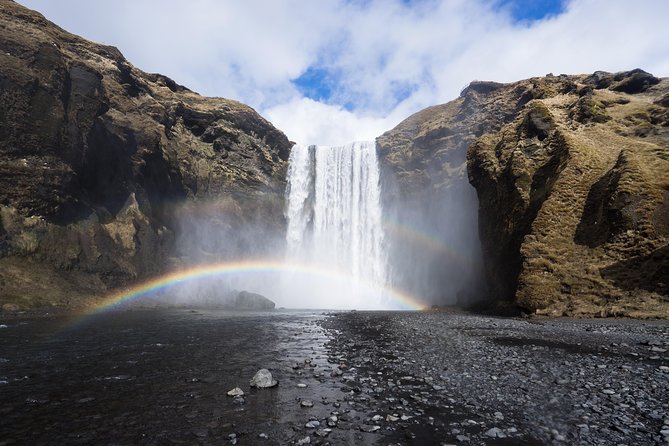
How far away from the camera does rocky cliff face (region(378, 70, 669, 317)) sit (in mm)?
21766

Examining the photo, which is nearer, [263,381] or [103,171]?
[263,381]

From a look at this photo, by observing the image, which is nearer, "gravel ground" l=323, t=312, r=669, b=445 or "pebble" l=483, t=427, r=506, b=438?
"pebble" l=483, t=427, r=506, b=438

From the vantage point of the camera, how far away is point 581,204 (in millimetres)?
25594

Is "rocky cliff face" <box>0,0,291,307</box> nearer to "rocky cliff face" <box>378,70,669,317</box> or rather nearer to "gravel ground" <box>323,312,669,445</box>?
"gravel ground" <box>323,312,669,445</box>

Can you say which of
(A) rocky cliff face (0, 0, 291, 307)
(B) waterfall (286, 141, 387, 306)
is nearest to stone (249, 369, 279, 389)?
(A) rocky cliff face (0, 0, 291, 307)

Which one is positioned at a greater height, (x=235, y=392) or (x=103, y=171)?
(x=103, y=171)

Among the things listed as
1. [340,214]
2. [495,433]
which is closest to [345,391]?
[495,433]

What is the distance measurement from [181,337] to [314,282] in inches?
1672

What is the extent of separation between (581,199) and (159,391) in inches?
1103

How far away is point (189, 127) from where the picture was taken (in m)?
60.9

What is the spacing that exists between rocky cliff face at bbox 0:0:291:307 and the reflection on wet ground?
2154 centimetres

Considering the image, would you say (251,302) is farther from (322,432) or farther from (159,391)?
(322,432)

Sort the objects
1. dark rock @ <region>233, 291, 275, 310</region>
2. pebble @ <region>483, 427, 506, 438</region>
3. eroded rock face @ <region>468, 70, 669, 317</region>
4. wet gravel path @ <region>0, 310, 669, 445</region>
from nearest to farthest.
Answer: pebble @ <region>483, 427, 506, 438</region> < wet gravel path @ <region>0, 310, 669, 445</region> < eroded rock face @ <region>468, 70, 669, 317</region> < dark rock @ <region>233, 291, 275, 310</region>

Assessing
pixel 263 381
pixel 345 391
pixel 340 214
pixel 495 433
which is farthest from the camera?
pixel 340 214
